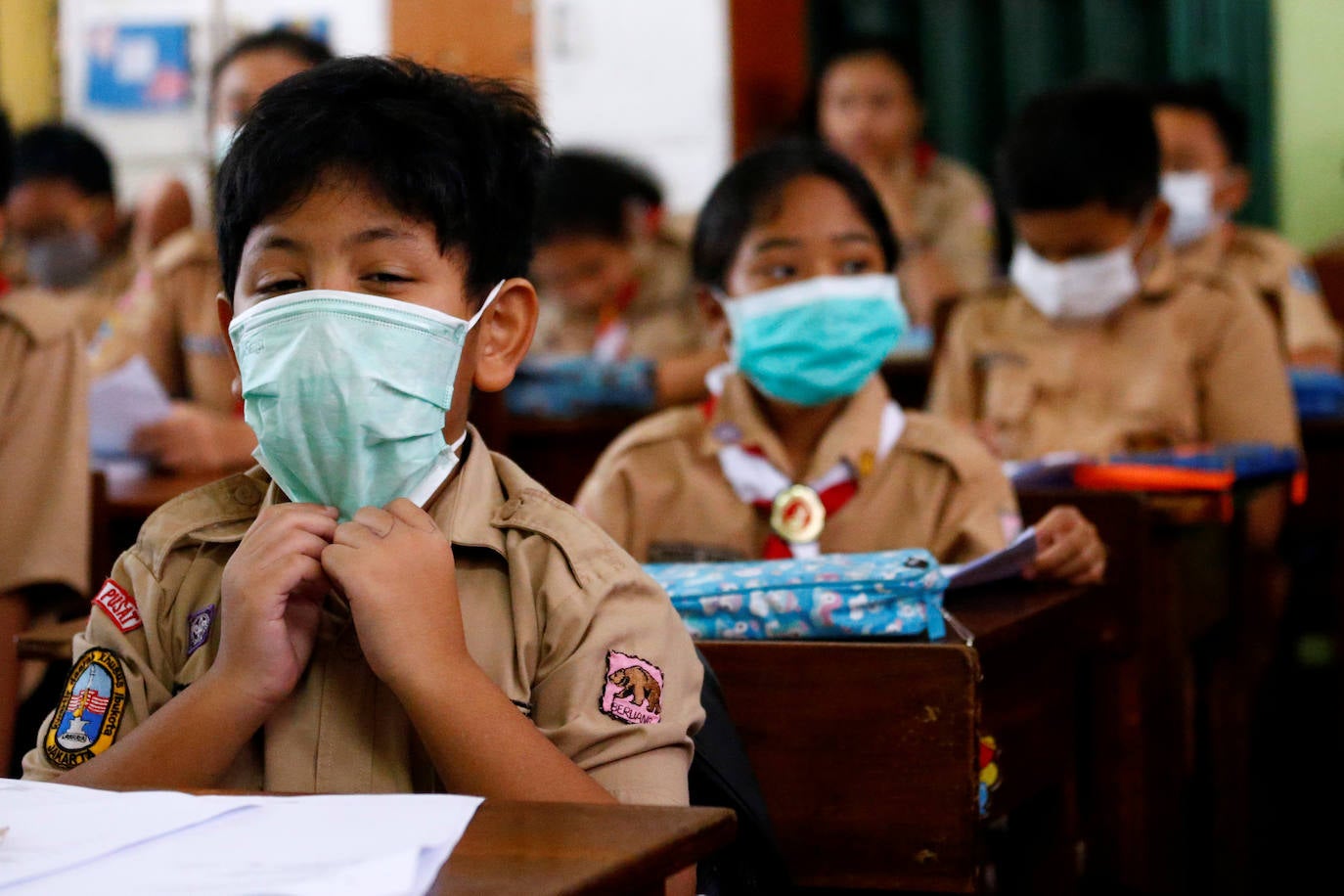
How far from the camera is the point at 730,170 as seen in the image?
2.26m

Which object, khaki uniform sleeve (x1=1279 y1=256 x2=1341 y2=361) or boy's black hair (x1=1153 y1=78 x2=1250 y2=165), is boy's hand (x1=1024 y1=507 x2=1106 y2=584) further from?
boy's black hair (x1=1153 y1=78 x2=1250 y2=165)

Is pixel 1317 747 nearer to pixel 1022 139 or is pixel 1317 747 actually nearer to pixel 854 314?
pixel 1022 139

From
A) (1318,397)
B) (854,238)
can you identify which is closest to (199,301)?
(854,238)

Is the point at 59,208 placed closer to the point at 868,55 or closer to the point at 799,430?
the point at 868,55

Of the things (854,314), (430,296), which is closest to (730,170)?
(854,314)

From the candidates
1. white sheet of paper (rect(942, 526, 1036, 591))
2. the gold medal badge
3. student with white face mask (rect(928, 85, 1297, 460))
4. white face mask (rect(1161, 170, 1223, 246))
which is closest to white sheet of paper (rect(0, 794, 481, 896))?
white sheet of paper (rect(942, 526, 1036, 591))

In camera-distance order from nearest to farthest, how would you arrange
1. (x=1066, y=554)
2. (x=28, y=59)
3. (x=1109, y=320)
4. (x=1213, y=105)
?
(x=1066, y=554), (x=1109, y=320), (x=1213, y=105), (x=28, y=59)

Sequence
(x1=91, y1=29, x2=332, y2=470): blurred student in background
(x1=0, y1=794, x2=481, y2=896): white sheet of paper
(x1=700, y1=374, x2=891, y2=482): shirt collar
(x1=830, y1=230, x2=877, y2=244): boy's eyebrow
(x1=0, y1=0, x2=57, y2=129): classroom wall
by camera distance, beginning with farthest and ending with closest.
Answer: (x1=0, y1=0, x2=57, y2=129): classroom wall → (x1=91, y1=29, x2=332, y2=470): blurred student in background → (x1=830, y1=230, x2=877, y2=244): boy's eyebrow → (x1=700, y1=374, x2=891, y2=482): shirt collar → (x1=0, y1=794, x2=481, y2=896): white sheet of paper

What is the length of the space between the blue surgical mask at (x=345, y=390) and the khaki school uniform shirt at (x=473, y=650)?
61 mm

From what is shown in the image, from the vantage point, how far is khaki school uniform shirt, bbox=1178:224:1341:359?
13.7 ft

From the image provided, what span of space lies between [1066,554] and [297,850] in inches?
46.5

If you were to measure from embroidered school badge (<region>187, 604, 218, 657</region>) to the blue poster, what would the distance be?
19.4ft

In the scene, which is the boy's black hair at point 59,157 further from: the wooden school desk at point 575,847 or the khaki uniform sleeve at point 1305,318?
the wooden school desk at point 575,847

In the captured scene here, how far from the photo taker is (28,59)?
21.5 ft
